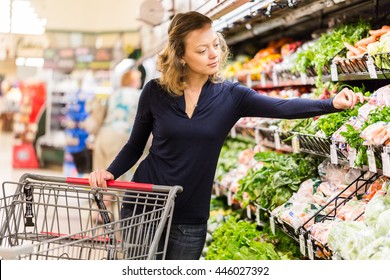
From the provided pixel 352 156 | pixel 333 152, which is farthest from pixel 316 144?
pixel 352 156

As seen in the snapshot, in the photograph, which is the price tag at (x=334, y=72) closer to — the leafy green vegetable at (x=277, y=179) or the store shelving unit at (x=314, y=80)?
the store shelving unit at (x=314, y=80)

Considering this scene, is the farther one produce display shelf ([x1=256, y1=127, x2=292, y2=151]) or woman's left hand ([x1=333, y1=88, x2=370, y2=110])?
produce display shelf ([x1=256, y1=127, x2=292, y2=151])

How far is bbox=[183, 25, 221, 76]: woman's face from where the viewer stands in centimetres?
278

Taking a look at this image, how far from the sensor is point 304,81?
157 inches

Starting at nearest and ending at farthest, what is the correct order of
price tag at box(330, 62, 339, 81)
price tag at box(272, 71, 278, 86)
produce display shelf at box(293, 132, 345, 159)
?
1. produce display shelf at box(293, 132, 345, 159)
2. price tag at box(330, 62, 339, 81)
3. price tag at box(272, 71, 278, 86)

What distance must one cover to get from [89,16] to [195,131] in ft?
→ 42.2

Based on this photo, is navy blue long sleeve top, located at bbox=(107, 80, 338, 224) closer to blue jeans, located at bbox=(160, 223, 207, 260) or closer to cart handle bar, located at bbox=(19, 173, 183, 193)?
blue jeans, located at bbox=(160, 223, 207, 260)

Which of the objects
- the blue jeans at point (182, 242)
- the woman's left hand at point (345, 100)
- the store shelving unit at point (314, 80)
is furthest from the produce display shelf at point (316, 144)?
the blue jeans at point (182, 242)

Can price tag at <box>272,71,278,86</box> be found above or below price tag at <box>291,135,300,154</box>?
above

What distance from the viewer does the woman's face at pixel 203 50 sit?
278 cm

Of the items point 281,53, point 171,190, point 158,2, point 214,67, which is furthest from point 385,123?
point 158,2

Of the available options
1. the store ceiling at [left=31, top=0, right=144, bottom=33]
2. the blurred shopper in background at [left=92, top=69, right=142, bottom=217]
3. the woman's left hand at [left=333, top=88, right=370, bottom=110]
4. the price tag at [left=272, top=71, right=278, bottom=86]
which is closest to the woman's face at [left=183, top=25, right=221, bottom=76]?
the woman's left hand at [left=333, top=88, right=370, bottom=110]

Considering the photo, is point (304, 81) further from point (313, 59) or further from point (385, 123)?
point (385, 123)
